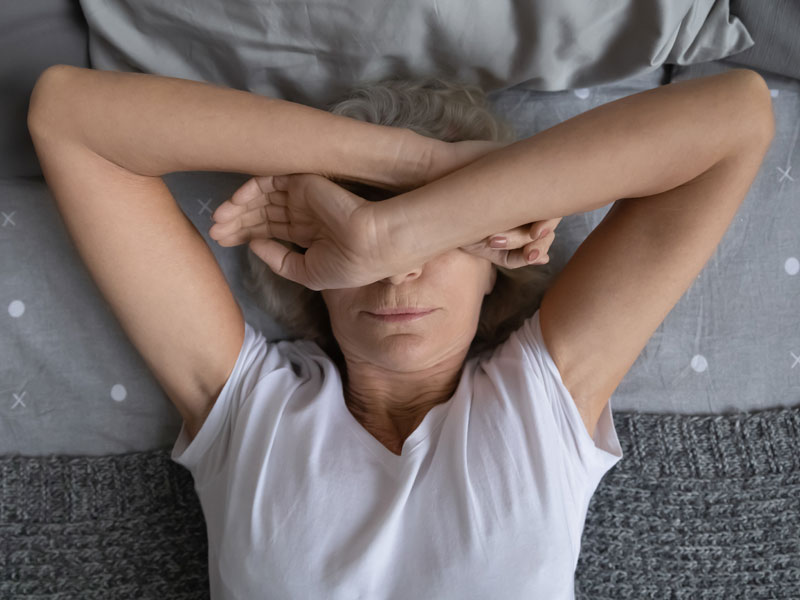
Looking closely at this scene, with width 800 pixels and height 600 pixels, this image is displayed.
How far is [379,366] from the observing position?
1.14 meters

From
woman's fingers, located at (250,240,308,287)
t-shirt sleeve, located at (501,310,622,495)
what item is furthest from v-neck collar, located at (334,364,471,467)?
woman's fingers, located at (250,240,308,287)

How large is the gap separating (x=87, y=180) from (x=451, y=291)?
0.56 m

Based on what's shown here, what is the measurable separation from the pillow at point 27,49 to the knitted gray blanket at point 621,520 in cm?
60

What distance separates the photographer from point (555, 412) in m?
1.05

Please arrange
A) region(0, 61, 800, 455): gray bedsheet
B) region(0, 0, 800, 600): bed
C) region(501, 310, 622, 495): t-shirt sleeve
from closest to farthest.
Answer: region(501, 310, 622, 495): t-shirt sleeve → region(0, 0, 800, 600): bed → region(0, 61, 800, 455): gray bedsheet

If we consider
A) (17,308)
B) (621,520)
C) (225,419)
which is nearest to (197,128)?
(225,419)

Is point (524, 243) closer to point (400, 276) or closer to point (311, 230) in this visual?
point (400, 276)

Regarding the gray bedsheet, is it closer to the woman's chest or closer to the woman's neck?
the woman's neck

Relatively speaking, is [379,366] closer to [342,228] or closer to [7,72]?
[342,228]

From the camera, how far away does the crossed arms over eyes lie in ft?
3.04

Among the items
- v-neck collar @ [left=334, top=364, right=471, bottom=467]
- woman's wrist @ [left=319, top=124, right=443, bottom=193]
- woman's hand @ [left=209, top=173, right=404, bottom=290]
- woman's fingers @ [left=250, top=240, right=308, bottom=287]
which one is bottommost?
v-neck collar @ [left=334, top=364, right=471, bottom=467]

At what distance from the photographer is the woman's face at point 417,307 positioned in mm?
1018

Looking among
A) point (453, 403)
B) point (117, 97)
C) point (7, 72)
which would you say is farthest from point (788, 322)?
point (7, 72)

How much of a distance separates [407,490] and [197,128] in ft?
1.98
